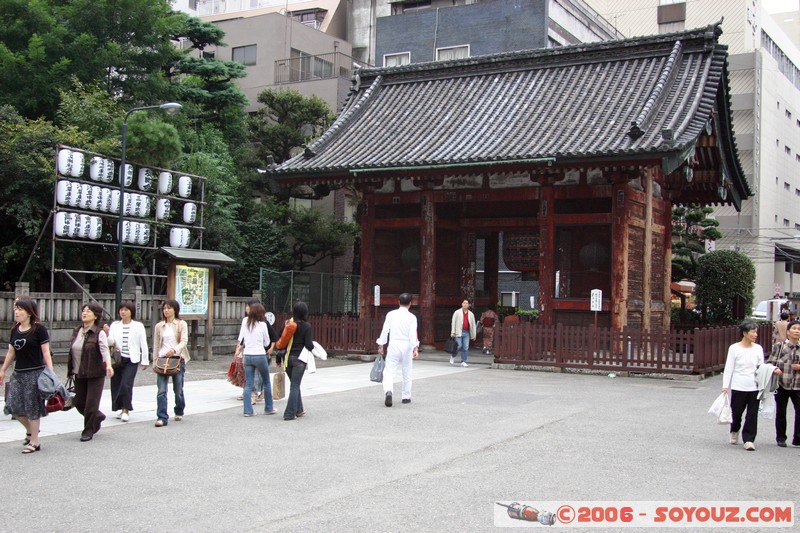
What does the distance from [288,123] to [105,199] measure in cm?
1416

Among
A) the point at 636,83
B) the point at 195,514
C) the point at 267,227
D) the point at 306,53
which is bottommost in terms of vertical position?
the point at 195,514

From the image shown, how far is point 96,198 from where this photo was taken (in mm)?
20828

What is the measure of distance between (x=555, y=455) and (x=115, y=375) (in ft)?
20.9

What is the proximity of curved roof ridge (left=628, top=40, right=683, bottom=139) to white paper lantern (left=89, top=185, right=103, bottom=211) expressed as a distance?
13.4 meters

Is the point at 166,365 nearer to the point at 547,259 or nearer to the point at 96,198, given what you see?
the point at 96,198

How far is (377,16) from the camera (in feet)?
160

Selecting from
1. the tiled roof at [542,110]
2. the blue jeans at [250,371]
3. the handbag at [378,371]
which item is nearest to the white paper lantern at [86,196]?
the tiled roof at [542,110]

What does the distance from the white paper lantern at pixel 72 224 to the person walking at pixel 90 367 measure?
34.6ft

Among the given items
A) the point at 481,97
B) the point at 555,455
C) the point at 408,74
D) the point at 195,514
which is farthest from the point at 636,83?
the point at 195,514

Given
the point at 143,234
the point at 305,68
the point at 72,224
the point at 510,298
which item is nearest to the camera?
the point at 72,224

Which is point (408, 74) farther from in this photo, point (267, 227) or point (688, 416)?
point (688, 416)

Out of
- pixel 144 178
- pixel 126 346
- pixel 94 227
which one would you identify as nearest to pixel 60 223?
pixel 94 227

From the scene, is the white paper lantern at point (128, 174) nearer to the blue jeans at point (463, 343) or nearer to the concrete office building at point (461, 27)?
the blue jeans at point (463, 343)

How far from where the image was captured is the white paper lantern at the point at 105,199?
2103 centimetres
